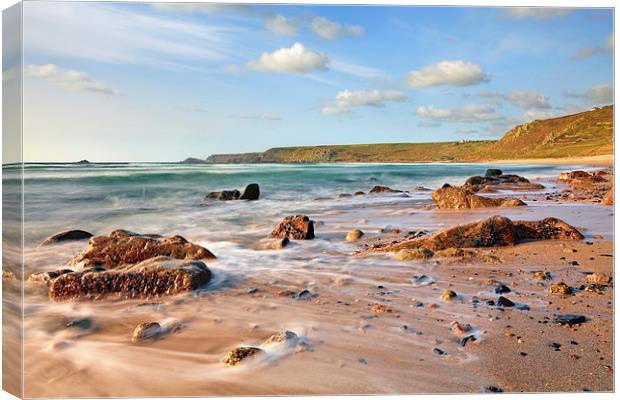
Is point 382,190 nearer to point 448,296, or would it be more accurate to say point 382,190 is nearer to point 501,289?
point 501,289

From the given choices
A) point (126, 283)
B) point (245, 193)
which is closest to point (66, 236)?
point (126, 283)

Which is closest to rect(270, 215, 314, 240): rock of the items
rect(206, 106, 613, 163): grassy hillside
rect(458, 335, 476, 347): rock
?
rect(206, 106, 613, 163): grassy hillside

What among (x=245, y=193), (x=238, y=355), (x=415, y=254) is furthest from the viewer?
(x=245, y=193)

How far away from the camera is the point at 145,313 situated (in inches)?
139

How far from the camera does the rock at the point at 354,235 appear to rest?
227 inches

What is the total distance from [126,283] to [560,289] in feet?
12.4

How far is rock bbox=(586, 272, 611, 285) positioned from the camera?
3881mm

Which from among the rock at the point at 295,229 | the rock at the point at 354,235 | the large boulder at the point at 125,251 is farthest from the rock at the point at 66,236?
the rock at the point at 354,235

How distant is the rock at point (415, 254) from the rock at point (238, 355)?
2.26 meters

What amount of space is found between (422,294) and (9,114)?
3.58 meters

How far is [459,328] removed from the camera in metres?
3.20

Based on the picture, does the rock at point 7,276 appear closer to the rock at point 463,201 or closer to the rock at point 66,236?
the rock at point 66,236

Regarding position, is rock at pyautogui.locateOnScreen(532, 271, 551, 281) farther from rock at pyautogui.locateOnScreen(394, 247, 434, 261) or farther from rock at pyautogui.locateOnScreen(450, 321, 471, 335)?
rock at pyautogui.locateOnScreen(450, 321, 471, 335)

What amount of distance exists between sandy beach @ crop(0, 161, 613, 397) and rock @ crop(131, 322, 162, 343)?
6cm
